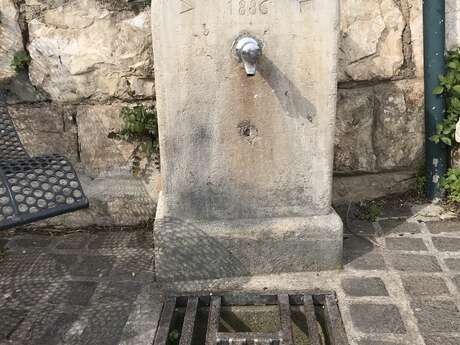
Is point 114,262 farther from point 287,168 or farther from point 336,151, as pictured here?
point 336,151

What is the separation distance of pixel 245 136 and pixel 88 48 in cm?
111

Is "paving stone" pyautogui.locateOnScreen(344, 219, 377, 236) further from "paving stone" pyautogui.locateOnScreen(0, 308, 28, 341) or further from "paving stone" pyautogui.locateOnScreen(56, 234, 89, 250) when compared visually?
"paving stone" pyautogui.locateOnScreen(0, 308, 28, 341)

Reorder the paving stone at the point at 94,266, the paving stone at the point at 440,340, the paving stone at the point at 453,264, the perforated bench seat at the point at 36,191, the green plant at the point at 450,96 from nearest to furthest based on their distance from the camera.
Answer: the perforated bench seat at the point at 36,191 → the paving stone at the point at 440,340 → the paving stone at the point at 453,264 → the paving stone at the point at 94,266 → the green plant at the point at 450,96

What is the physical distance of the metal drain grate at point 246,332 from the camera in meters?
1.91

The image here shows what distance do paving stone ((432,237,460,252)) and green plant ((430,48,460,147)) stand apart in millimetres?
549

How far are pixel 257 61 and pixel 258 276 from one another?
97 centimetres

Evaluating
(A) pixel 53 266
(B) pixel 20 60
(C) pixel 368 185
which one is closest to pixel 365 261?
(C) pixel 368 185

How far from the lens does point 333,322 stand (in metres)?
1.99

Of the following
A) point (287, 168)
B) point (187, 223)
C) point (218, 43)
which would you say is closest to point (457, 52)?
point (287, 168)

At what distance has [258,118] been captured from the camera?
6.99 ft

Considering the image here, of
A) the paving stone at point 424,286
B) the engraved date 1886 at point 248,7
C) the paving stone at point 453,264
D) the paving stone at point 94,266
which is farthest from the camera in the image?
the paving stone at point 94,266

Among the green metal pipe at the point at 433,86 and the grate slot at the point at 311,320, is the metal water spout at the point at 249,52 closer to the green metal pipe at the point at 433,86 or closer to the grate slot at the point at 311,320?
the grate slot at the point at 311,320

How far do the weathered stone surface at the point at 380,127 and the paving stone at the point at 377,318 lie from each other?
1059mm

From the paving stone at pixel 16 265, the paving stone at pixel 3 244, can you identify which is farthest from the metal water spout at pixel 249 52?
the paving stone at pixel 3 244
